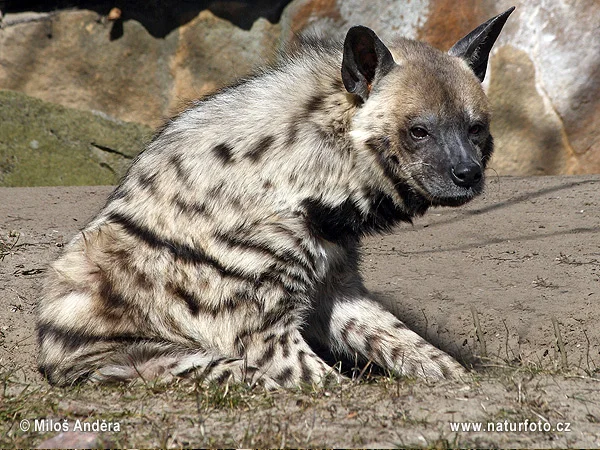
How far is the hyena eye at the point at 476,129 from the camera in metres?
3.41

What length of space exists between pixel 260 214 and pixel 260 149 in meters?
0.26

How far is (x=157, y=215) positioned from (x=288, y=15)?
360 cm

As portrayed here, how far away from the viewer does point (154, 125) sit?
6.83 metres

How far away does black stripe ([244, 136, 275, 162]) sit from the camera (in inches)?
133

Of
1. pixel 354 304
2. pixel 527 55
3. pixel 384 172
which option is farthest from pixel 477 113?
pixel 527 55

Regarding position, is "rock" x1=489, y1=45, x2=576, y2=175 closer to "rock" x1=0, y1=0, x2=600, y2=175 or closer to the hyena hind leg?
"rock" x1=0, y1=0, x2=600, y2=175

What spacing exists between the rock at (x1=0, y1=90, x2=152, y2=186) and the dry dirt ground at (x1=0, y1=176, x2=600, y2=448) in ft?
3.12

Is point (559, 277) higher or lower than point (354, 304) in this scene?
higher

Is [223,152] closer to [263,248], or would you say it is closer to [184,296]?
[263,248]

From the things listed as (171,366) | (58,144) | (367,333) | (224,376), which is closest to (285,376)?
(224,376)

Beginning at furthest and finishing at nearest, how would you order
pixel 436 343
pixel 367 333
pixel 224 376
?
1. pixel 436 343
2. pixel 367 333
3. pixel 224 376

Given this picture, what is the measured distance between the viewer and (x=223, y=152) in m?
3.40

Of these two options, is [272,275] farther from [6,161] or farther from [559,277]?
[6,161]

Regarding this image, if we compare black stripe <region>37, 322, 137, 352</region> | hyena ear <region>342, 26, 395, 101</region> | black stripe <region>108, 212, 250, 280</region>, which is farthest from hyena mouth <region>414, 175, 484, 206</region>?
black stripe <region>37, 322, 137, 352</region>
